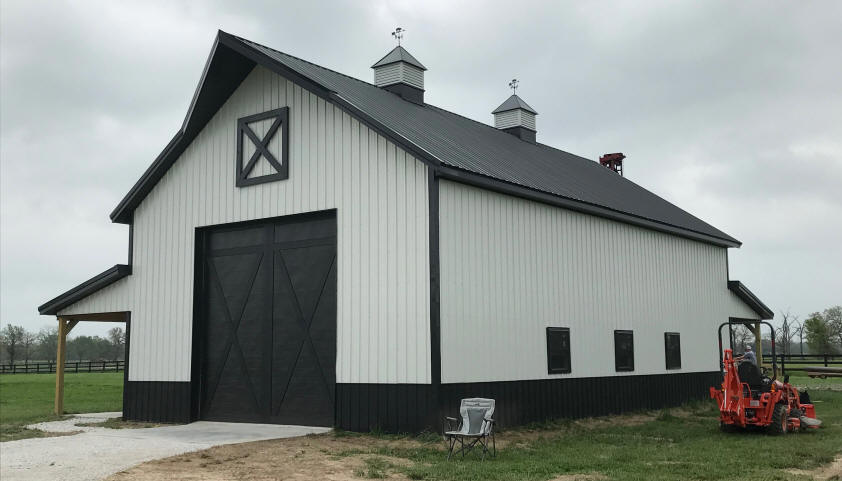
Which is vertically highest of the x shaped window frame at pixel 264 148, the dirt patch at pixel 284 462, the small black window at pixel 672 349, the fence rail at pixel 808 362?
the x shaped window frame at pixel 264 148

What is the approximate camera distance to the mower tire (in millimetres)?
14414

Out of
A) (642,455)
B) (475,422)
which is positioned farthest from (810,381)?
(475,422)

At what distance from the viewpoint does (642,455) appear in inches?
484

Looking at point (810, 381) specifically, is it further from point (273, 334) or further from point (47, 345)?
point (47, 345)

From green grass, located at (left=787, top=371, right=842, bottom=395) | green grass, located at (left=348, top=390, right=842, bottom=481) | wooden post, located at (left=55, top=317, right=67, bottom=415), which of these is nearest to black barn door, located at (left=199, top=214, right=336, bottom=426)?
green grass, located at (left=348, top=390, right=842, bottom=481)

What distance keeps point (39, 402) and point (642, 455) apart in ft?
64.8

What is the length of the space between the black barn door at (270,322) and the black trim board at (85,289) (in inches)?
93.1

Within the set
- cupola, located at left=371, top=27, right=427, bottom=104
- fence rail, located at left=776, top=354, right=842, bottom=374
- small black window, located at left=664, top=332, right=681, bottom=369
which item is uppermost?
cupola, located at left=371, top=27, right=427, bottom=104

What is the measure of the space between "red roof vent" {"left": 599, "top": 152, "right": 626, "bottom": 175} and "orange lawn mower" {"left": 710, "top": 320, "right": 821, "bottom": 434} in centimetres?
1607

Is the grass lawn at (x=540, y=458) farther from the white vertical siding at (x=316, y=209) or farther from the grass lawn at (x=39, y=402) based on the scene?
the grass lawn at (x=39, y=402)

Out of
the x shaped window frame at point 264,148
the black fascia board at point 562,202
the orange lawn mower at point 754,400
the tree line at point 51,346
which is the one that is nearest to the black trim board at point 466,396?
the orange lawn mower at point 754,400

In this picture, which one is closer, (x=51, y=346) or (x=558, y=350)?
(x=558, y=350)

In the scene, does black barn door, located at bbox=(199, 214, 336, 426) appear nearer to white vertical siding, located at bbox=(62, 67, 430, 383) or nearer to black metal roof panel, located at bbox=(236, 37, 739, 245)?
white vertical siding, located at bbox=(62, 67, 430, 383)

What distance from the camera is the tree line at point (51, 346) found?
85438 millimetres
